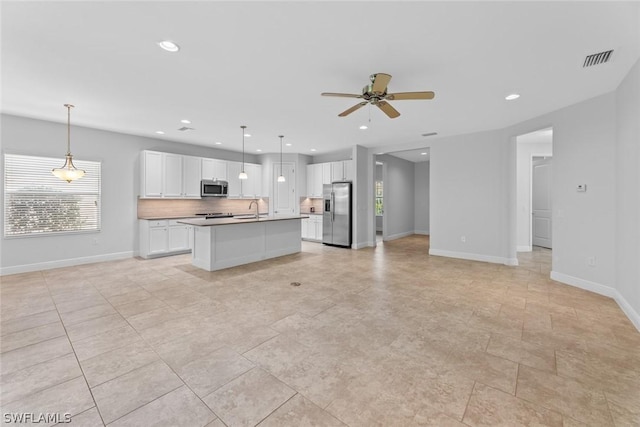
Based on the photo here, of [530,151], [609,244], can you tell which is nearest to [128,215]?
[609,244]

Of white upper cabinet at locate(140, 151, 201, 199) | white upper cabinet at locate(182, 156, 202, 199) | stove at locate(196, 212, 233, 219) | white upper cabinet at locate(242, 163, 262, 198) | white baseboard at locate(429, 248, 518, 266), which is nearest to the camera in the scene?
white baseboard at locate(429, 248, 518, 266)

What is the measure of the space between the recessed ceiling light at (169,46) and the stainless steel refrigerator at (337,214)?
5.45 meters

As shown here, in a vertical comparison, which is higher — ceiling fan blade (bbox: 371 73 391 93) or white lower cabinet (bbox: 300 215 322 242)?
ceiling fan blade (bbox: 371 73 391 93)

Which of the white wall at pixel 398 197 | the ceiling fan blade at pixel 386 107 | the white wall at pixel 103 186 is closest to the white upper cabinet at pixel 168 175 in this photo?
the white wall at pixel 103 186

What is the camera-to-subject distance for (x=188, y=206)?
24.2 feet

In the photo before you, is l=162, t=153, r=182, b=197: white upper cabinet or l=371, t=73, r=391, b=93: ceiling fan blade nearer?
l=371, t=73, r=391, b=93: ceiling fan blade

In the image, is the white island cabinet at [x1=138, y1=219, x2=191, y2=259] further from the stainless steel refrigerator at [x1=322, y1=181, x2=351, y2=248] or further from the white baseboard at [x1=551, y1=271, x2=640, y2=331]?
the white baseboard at [x1=551, y1=271, x2=640, y2=331]

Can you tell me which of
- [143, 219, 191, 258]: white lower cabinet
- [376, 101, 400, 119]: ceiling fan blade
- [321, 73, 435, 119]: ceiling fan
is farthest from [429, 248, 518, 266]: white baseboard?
[143, 219, 191, 258]: white lower cabinet

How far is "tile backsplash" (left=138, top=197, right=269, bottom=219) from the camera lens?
21.7 ft

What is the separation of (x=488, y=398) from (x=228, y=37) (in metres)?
3.61

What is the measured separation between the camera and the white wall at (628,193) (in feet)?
9.91

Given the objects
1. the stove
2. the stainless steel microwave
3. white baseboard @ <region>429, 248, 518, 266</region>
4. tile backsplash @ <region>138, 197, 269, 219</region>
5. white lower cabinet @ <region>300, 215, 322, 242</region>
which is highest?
the stainless steel microwave

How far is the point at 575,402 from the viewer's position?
181 centimetres

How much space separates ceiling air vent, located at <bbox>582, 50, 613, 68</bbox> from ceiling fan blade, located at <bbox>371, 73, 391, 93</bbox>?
84.3 inches
